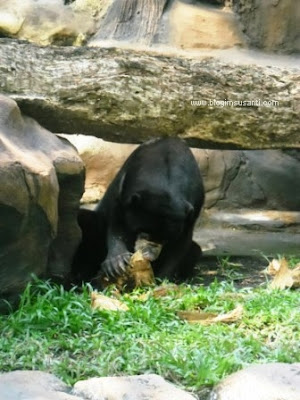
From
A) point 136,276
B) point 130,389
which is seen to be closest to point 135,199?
point 136,276

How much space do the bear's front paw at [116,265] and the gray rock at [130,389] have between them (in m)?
2.16

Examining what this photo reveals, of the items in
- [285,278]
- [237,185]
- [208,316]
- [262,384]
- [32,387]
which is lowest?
[237,185]

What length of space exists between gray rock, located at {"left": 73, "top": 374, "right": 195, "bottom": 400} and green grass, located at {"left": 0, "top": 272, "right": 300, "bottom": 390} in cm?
14

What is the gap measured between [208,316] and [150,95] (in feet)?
5.86

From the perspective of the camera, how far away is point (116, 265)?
5438 millimetres

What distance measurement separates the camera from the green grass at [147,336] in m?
3.45

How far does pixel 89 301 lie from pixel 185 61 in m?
1.96

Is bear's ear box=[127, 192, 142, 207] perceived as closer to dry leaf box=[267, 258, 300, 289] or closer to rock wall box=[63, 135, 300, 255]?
dry leaf box=[267, 258, 300, 289]

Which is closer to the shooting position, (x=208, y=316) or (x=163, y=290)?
(x=208, y=316)

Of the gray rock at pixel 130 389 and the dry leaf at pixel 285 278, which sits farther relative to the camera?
the dry leaf at pixel 285 278

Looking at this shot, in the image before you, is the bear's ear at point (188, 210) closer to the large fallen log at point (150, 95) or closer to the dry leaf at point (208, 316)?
the large fallen log at point (150, 95)

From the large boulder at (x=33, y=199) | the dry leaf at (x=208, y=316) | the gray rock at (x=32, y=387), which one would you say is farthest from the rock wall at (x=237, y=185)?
the gray rock at (x=32, y=387)

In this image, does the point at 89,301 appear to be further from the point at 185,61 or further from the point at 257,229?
the point at 257,229

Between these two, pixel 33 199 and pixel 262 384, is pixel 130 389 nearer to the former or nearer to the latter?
pixel 262 384
